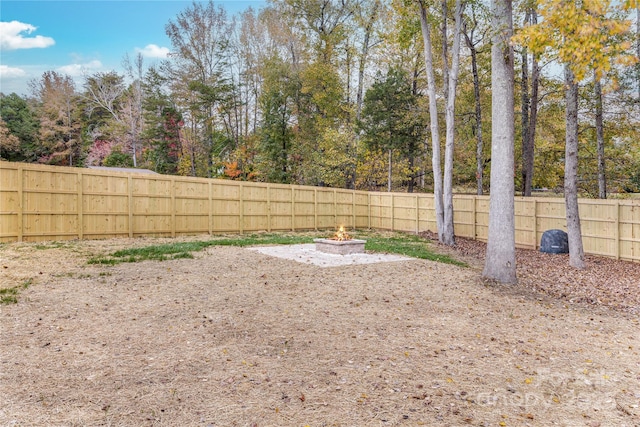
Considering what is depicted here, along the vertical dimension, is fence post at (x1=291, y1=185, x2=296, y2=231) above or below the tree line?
below

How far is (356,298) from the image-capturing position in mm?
5621

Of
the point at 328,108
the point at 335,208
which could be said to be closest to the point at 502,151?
the point at 335,208

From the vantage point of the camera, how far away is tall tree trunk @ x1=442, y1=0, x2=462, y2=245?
11.3m

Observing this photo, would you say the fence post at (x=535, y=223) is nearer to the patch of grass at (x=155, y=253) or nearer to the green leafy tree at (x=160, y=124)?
the patch of grass at (x=155, y=253)

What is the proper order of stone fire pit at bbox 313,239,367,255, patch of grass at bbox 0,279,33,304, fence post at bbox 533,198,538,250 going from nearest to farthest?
patch of grass at bbox 0,279,33,304, stone fire pit at bbox 313,239,367,255, fence post at bbox 533,198,538,250

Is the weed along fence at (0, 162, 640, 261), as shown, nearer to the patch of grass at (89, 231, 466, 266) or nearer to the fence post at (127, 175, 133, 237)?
the fence post at (127, 175, 133, 237)

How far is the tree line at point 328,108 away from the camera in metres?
A: 15.0

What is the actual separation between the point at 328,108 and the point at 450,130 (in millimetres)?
11919

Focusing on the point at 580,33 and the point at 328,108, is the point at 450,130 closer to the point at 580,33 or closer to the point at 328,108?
the point at 580,33

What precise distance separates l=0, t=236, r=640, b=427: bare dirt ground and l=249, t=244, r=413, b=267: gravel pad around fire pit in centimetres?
130

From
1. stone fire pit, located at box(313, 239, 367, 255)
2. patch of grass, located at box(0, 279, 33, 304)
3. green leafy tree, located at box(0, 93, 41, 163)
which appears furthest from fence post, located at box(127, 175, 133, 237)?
green leafy tree, located at box(0, 93, 41, 163)

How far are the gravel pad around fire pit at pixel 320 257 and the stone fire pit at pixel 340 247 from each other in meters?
0.14

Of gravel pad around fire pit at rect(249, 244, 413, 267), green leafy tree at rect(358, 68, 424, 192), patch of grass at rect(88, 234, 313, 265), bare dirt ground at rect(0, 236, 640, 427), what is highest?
green leafy tree at rect(358, 68, 424, 192)

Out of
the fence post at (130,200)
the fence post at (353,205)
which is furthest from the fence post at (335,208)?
the fence post at (130,200)
